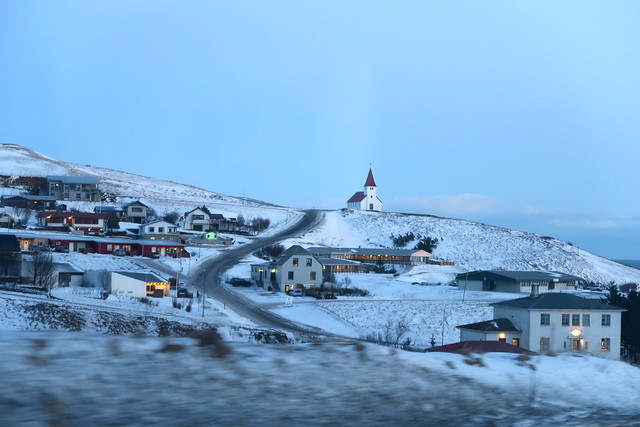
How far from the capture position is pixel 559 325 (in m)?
27.2

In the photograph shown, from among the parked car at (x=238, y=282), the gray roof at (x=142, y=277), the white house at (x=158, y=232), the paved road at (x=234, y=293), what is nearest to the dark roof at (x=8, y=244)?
the gray roof at (x=142, y=277)

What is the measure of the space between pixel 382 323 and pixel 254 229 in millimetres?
50504

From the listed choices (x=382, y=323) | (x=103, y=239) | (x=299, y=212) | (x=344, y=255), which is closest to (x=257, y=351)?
(x=382, y=323)

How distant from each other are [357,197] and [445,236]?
2785cm

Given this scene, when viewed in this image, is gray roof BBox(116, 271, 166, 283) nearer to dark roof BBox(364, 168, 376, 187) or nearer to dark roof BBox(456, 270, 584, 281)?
dark roof BBox(456, 270, 584, 281)

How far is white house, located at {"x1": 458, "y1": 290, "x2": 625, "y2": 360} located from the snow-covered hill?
126 feet

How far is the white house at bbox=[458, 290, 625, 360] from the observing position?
26.6m

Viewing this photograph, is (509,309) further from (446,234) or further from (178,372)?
(446,234)

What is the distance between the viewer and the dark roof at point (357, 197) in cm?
11456

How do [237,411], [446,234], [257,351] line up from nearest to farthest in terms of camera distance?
1. [237,411]
2. [257,351]
3. [446,234]

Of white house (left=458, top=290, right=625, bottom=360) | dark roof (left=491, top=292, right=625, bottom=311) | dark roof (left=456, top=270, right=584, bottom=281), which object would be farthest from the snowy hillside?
white house (left=458, top=290, right=625, bottom=360)

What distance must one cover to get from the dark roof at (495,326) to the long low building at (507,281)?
946 inches

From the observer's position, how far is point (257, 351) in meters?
4.98

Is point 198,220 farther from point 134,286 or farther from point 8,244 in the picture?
point 134,286
